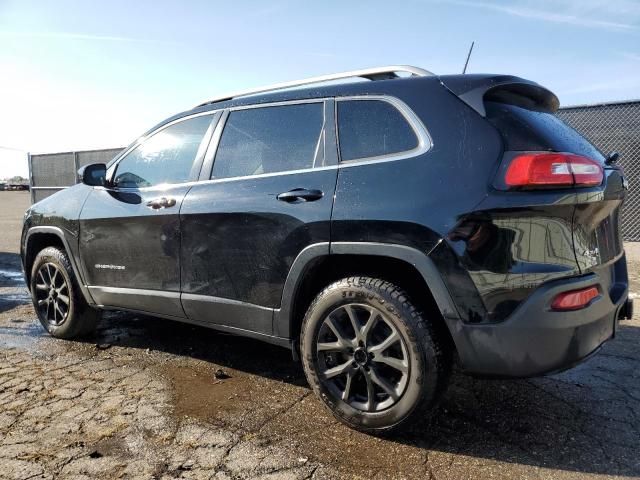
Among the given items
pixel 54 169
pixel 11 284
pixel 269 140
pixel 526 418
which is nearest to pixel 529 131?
pixel 269 140

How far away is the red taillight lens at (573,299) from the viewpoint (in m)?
2.21

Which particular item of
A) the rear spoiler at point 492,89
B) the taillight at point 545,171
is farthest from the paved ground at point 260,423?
the rear spoiler at point 492,89

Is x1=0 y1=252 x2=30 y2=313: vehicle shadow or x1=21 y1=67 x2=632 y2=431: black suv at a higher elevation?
x1=21 y1=67 x2=632 y2=431: black suv

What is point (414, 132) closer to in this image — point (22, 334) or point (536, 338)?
point (536, 338)

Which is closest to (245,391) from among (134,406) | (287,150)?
(134,406)

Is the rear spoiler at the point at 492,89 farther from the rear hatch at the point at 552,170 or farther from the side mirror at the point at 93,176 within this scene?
the side mirror at the point at 93,176

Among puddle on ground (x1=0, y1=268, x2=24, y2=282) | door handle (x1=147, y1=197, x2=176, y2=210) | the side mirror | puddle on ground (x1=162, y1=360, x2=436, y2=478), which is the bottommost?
puddle on ground (x1=0, y1=268, x2=24, y2=282)

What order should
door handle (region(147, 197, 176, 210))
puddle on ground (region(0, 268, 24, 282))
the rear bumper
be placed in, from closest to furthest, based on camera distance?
the rear bumper → door handle (region(147, 197, 176, 210)) → puddle on ground (region(0, 268, 24, 282))

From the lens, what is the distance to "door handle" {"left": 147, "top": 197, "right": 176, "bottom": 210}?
3389mm

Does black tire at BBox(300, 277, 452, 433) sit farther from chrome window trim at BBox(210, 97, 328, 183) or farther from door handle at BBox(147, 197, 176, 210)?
door handle at BBox(147, 197, 176, 210)

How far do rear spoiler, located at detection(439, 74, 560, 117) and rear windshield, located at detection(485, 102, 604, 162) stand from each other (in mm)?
47

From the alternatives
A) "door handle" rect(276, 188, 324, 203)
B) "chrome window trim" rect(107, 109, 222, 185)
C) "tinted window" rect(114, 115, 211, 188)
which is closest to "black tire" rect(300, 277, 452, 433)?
"door handle" rect(276, 188, 324, 203)

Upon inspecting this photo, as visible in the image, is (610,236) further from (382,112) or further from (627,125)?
(627,125)

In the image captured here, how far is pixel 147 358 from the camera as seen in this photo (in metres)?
3.88
